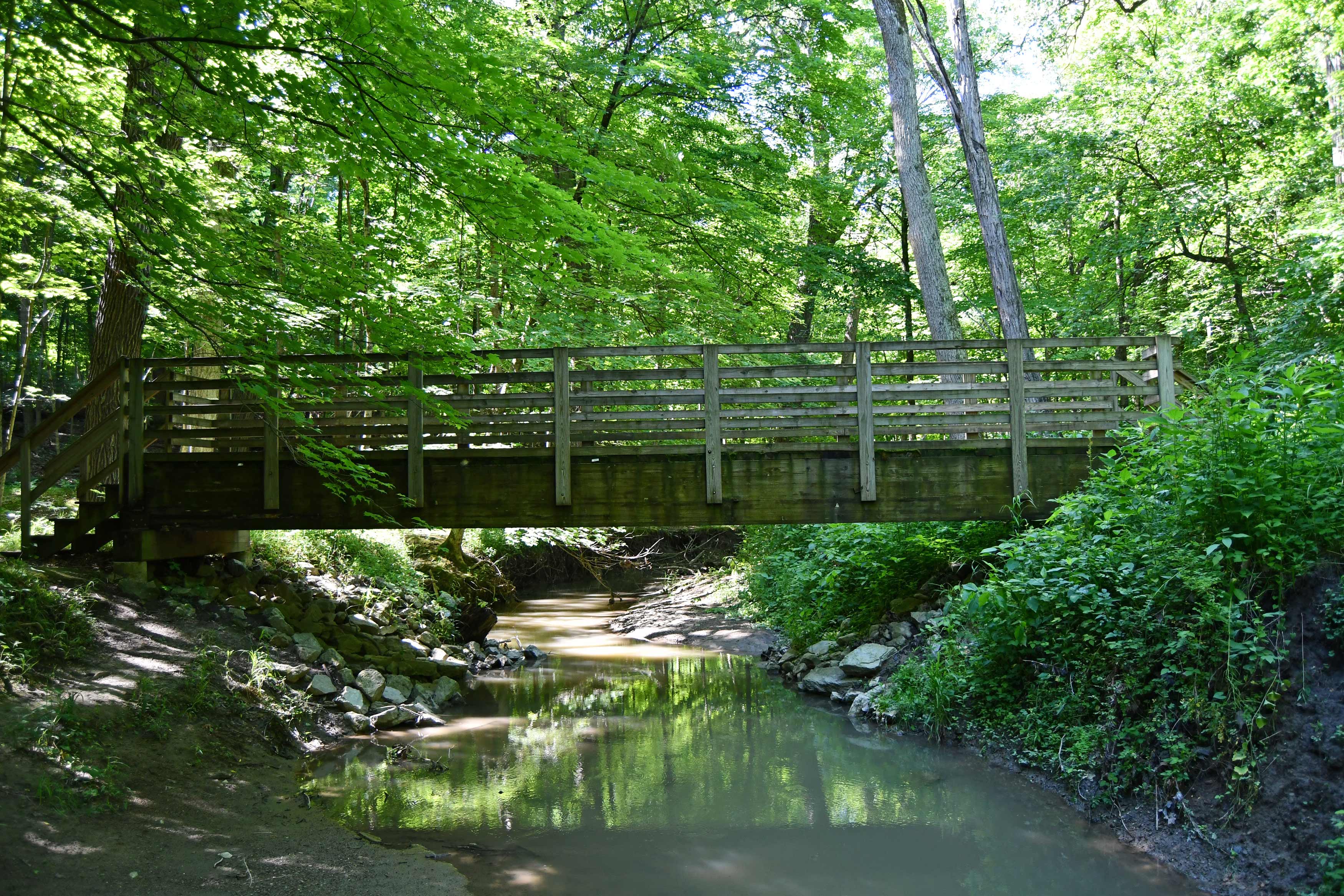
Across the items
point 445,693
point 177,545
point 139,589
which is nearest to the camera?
point 139,589

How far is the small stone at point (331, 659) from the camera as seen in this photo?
8992mm

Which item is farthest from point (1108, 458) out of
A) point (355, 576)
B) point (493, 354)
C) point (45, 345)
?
point (45, 345)

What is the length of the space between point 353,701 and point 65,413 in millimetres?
3996

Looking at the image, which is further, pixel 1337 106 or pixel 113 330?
pixel 1337 106

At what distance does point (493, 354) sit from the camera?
8391 millimetres

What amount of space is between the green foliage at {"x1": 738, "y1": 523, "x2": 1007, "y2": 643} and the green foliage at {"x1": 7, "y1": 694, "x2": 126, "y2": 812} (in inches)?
295

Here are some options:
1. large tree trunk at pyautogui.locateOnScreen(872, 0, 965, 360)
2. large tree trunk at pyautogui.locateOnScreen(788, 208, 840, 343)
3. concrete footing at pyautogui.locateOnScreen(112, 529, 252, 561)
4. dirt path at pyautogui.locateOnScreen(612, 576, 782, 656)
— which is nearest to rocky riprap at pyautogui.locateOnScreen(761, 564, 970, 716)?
dirt path at pyautogui.locateOnScreen(612, 576, 782, 656)

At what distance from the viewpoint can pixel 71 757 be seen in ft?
18.1

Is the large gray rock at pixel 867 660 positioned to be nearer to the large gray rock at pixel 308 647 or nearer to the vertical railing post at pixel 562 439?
the vertical railing post at pixel 562 439

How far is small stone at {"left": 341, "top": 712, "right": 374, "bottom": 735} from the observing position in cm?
819

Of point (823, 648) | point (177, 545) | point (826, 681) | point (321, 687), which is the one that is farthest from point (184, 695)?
point (823, 648)

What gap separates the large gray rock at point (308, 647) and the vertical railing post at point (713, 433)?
4300mm

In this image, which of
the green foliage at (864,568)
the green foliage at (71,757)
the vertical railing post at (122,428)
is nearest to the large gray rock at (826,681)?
the green foliage at (864,568)

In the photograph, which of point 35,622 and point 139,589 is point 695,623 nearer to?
point 139,589
